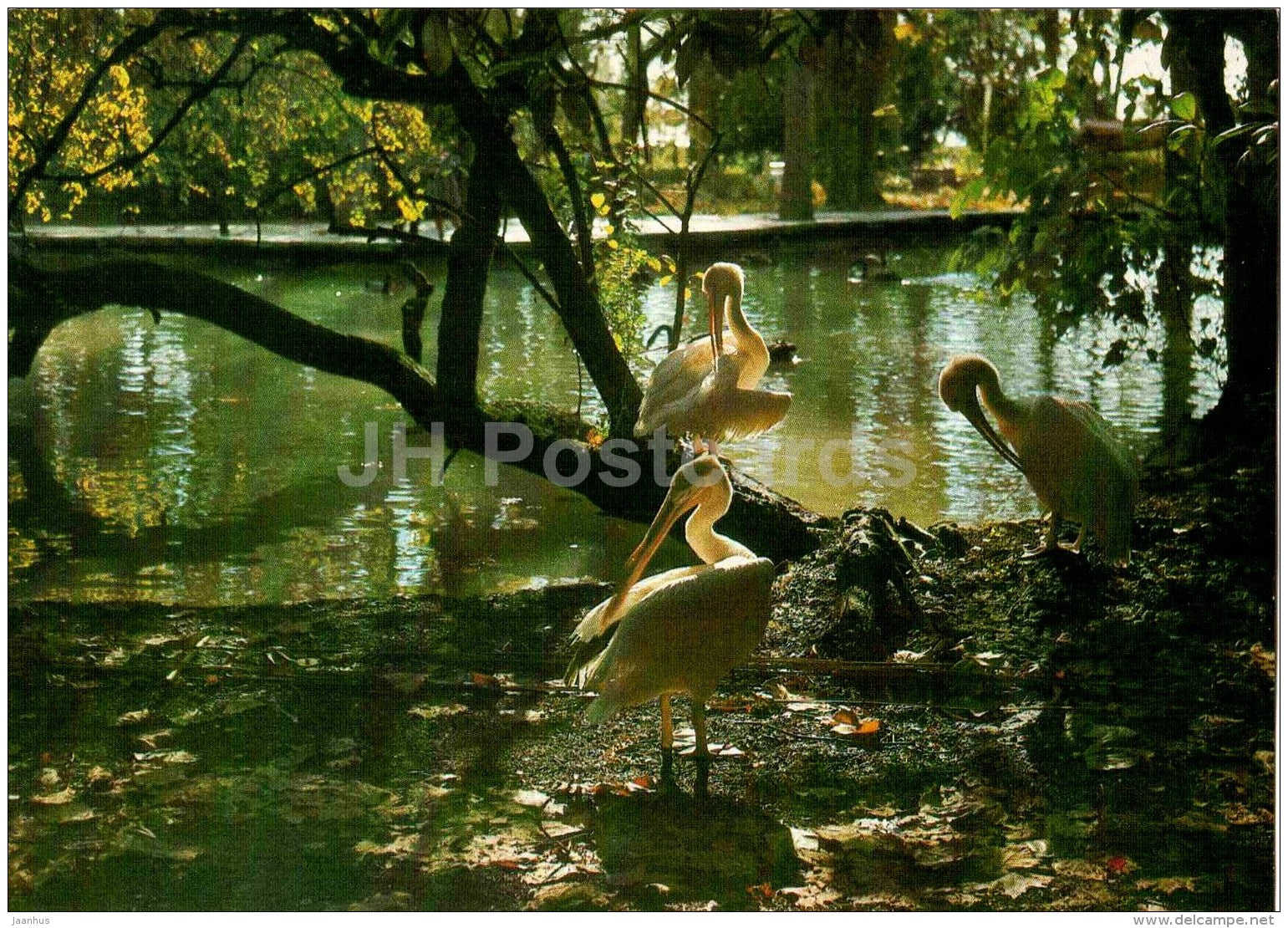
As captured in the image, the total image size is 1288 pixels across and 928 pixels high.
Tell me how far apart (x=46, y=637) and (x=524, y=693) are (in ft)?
4.99

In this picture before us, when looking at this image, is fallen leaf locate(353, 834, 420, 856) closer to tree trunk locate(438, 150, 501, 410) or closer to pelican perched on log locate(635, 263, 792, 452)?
pelican perched on log locate(635, 263, 792, 452)

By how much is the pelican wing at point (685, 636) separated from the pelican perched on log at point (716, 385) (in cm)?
121

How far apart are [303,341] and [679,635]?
279cm

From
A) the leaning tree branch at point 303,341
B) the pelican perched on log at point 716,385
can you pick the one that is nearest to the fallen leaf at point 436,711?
the pelican perched on log at point 716,385

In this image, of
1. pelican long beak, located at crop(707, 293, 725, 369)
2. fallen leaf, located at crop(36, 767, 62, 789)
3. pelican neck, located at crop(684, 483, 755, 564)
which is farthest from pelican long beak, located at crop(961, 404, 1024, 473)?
fallen leaf, located at crop(36, 767, 62, 789)

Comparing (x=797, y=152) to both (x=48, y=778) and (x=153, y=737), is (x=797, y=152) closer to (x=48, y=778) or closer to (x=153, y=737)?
(x=153, y=737)

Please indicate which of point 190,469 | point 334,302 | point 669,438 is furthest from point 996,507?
point 334,302

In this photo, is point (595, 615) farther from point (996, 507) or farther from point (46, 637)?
point (996, 507)

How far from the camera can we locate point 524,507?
5.56 metres

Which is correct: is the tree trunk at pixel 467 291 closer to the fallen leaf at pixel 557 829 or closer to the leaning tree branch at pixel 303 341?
the leaning tree branch at pixel 303 341

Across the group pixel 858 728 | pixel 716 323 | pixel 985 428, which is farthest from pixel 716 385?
pixel 858 728

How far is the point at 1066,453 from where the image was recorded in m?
4.11

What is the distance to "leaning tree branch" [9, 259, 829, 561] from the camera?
5.17 meters

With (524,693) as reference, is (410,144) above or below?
above
